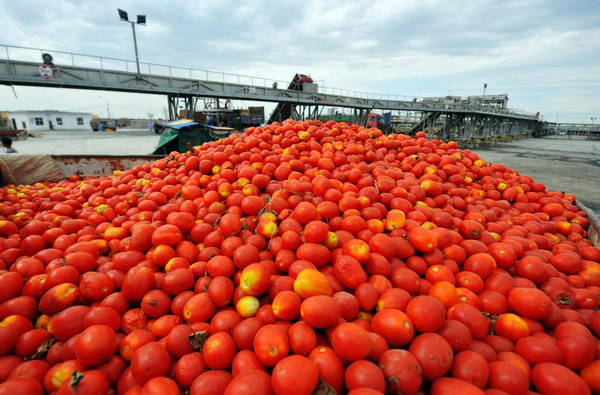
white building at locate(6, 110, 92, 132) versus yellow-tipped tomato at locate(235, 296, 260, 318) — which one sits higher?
white building at locate(6, 110, 92, 132)

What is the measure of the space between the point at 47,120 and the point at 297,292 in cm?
8391

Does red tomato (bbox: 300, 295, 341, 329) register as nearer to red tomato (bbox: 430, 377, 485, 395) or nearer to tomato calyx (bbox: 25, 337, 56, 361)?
red tomato (bbox: 430, 377, 485, 395)

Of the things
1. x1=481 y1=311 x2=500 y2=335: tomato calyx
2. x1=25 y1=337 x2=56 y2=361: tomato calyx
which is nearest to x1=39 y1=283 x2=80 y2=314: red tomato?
x1=25 y1=337 x2=56 y2=361: tomato calyx

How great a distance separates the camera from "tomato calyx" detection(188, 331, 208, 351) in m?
1.74

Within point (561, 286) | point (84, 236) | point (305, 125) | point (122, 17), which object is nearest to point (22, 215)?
point (84, 236)

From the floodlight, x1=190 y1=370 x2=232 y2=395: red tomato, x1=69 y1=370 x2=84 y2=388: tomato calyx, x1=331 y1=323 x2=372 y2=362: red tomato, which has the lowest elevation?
x1=190 y1=370 x2=232 y2=395: red tomato

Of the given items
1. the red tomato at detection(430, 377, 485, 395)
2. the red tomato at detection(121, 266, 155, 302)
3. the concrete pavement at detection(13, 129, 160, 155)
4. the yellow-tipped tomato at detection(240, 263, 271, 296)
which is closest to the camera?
the red tomato at detection(430, 377, 485, 395)

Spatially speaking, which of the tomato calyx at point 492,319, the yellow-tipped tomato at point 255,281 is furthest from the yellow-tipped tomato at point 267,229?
the tomato calyx at point 492,319

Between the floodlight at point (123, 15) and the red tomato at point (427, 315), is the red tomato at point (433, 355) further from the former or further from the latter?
the floodlight at point (123, 15)

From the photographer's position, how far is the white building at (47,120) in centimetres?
5778

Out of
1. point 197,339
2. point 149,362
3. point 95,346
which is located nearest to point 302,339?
point 197,339

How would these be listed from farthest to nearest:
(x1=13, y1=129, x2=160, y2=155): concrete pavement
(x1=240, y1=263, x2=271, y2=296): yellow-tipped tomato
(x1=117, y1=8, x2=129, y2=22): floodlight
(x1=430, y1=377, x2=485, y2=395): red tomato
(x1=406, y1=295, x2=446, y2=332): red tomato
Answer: (x1=117, y1=8, x2=129, y2=22): floodlight < (x1=13, y1=129, x2=160, y2=155): concrete pavement < (x1=240, y1=263, x2=271, y2=296): yellow-tipped tomato < (x1=406, y1=295, x2=446, y2=332): red tomato < (x1=430, y1=377, x2=485, y2=395): red tomato

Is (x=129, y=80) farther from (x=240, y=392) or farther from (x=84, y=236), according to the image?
(x=240, y=392)

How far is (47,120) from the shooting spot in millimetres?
60062
